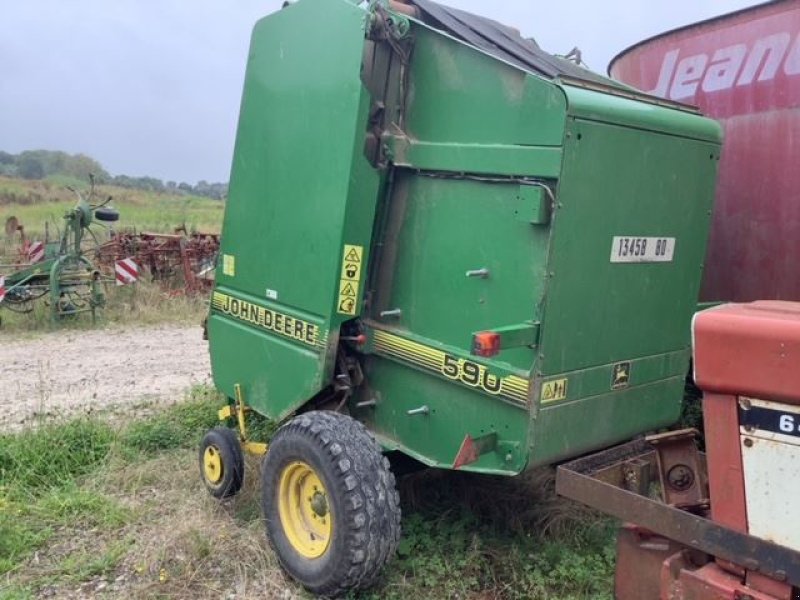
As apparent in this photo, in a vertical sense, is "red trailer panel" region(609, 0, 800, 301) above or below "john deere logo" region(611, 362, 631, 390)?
above

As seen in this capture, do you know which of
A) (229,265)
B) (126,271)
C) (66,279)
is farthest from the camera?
(126,271)

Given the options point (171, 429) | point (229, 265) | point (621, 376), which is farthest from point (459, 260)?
point (171, 429)

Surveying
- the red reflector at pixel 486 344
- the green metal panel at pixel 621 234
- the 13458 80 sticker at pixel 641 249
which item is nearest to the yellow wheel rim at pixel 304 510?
the red reflector at pixel 486 344

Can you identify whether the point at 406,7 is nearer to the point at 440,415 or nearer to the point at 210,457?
the point at 440,415

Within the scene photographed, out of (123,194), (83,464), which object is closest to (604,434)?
(83,464)

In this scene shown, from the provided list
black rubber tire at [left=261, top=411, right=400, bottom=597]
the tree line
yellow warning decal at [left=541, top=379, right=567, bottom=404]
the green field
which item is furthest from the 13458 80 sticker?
the tree line

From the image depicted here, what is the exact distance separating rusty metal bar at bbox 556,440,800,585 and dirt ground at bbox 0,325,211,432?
12.3ft

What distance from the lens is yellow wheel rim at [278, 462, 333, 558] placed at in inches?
124

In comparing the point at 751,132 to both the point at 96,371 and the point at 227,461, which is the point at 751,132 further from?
the point at 96,371

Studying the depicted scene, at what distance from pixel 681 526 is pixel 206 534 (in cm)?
228

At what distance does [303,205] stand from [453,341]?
1026 millimetres

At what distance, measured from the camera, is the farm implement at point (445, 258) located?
9.27 ft

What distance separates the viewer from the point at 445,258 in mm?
3162

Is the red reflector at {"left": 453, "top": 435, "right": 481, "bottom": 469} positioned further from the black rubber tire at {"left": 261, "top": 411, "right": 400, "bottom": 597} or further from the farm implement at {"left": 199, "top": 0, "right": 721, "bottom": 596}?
the black rubber tire at {"left": 261, "top": 411, "right": 400, "bottom": 597}
